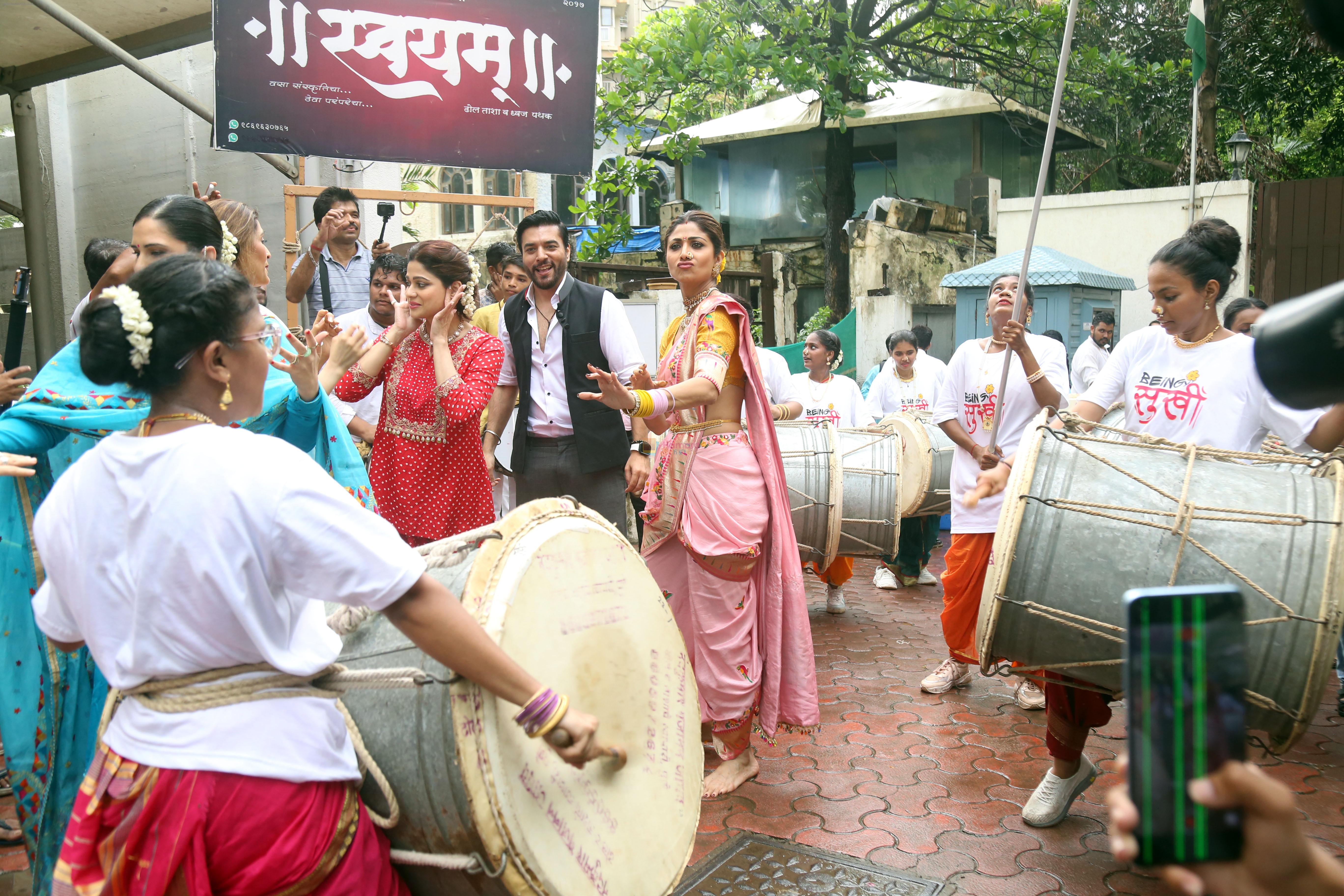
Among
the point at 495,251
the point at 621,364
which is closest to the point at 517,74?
the point at 495,251

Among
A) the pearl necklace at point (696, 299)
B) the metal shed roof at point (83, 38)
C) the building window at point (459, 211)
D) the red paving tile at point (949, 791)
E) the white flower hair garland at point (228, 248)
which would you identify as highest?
the building window at point (459, 211)

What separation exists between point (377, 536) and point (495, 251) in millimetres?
4144

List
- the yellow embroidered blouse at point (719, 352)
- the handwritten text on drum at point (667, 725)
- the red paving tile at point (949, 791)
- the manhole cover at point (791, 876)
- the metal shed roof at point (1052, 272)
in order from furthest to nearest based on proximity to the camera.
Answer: the metal shed roof at point (1052, 272) → the yellow embroidered blouse at point (719, 352) → the red paving tile at point (949, 791) → the manhole cover at point (791, 876) → the handwritten text on drum at point (667, 725)

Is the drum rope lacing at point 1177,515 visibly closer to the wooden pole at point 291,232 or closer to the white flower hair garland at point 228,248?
the white flower hair garland at point 228,248

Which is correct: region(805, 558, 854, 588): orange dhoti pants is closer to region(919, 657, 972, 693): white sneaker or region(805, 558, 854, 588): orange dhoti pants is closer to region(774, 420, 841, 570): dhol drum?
region(774, 420, 841, 570): dhol drum

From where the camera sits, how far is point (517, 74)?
219 inches

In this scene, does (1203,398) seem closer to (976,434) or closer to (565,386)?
(976,434)

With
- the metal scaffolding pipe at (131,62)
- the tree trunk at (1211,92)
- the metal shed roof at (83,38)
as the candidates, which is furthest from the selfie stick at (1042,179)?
the tree trunk at (1211,92)

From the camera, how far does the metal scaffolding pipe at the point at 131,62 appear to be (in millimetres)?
5055

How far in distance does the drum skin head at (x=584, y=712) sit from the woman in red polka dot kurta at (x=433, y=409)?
168 centimetres

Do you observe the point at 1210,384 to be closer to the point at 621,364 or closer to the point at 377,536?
the point at 621,364

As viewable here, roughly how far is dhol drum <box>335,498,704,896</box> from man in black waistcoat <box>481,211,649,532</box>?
214 cm

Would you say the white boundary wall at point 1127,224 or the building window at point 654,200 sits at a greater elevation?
the building window at point 654,200

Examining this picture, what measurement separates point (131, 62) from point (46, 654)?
13.3 ft
